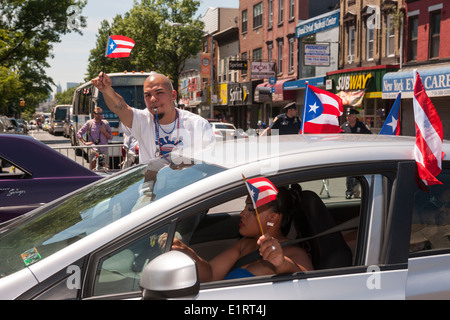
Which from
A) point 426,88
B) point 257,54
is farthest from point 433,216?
point 257,54

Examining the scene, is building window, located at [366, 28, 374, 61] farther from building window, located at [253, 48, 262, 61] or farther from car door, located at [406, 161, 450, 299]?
car door, located at [406, 161, 450, 299]

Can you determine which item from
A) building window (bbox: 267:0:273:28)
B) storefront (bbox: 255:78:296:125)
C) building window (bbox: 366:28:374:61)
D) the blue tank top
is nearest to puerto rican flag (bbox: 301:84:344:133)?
the blue tank top

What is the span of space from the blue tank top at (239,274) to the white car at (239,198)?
0.46ft

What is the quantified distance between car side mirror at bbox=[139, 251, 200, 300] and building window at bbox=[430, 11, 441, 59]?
23.6 meters

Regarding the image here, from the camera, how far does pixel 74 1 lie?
38.4 meters

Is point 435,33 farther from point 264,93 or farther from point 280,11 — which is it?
point 264,93

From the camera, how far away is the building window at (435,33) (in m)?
23.0

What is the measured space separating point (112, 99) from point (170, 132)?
24.8 inches

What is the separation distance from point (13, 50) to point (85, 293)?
1526 inches

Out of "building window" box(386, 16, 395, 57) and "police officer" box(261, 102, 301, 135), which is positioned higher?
"building window" box(386, 16, 395, 57)

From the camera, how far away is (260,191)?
7.13 feet

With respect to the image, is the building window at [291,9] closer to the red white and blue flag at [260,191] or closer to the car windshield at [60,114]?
the car windshield at [60,114]

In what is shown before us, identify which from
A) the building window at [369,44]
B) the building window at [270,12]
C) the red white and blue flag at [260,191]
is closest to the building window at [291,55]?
the building window at [270,12]

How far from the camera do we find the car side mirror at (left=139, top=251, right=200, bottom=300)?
201cm
